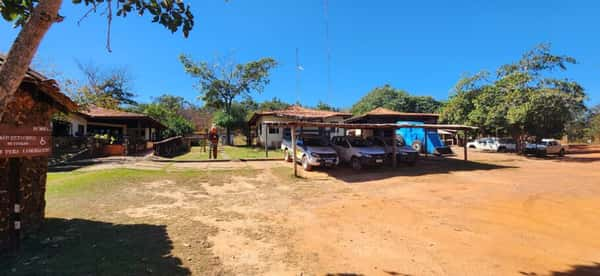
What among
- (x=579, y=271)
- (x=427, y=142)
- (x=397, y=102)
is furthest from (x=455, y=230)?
(x=397, y=102)

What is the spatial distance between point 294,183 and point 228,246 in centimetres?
535

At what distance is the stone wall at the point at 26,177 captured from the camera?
380cm

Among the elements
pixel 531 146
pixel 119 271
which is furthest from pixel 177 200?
pixel 531 146

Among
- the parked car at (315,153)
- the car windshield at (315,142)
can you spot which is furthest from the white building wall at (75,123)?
the car windshield at (315,142)

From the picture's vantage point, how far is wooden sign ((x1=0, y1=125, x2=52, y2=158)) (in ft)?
10.9

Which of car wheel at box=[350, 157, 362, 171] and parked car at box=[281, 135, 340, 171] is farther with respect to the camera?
car wheel at box=[350, 157, 362, 171]

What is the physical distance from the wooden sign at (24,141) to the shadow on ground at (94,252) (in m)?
1.37

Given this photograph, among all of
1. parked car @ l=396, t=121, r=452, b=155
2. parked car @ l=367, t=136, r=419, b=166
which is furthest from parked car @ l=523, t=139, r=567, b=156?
parked car @ l=367, t=136, r=419, b=166

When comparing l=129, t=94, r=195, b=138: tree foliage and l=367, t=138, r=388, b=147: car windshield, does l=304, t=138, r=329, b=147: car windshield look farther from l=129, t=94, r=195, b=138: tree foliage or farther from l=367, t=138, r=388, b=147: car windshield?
l=129, t=94, r=195, b=138: tree foliage

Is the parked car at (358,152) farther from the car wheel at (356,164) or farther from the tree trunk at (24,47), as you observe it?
the tree trunk at (24,47)

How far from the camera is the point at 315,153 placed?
11.3 m

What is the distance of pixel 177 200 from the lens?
684cm

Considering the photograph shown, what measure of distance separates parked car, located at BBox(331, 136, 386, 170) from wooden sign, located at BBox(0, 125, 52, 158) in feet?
33.4

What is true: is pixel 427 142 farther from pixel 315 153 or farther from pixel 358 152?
pixel 315 153
